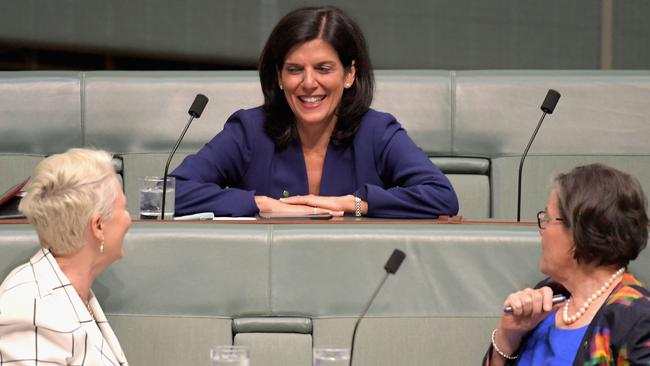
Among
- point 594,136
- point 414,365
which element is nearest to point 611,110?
point 594,136

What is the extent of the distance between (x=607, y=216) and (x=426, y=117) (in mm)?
1720

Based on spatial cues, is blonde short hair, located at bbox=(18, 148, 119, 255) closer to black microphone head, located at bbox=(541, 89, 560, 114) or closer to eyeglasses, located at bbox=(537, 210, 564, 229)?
eyeglasses, located at bbox=(537, 210, 564, 229)

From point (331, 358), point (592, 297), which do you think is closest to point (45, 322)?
point (331, 358)

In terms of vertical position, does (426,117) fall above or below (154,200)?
above

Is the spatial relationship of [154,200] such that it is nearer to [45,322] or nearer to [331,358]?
[45,322]

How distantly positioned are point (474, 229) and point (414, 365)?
306mm

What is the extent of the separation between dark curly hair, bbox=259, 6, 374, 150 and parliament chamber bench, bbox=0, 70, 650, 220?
0.43 metres

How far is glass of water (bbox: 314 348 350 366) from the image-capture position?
5.55ft

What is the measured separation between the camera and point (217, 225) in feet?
7.38

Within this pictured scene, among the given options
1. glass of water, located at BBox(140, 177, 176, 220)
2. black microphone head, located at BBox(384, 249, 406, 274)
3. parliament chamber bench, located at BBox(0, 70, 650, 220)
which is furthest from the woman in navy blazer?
black microphone head, located at BBox(384, 249, 406, 274)

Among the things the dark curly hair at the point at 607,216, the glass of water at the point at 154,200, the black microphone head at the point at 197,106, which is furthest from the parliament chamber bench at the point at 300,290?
the black microphone head at the point at 197,106

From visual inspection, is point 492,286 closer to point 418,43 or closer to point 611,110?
point 611,110

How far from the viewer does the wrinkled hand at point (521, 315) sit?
1.90 metres

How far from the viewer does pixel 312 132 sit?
10.2 ft
